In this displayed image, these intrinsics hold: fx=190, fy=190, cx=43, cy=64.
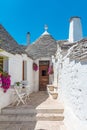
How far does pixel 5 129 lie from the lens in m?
7.01

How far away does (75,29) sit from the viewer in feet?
28.2

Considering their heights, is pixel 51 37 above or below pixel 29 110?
above

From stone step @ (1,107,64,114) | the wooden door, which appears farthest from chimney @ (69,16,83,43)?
the wooden door

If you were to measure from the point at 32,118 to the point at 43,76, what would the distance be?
822 centimetres

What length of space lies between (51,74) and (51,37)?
13.4 feet

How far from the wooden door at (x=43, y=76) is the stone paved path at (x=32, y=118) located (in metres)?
7.12

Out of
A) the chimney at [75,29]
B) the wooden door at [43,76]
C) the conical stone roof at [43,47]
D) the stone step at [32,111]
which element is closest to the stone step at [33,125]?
the stone step at [32,111]

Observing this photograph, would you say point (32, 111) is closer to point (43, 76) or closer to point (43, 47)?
point (43, 76)

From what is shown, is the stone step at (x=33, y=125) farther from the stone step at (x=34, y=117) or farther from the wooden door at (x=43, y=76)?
the wooden door at (x=43, y=76)

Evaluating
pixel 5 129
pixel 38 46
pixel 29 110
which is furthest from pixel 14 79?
pixel 38 46

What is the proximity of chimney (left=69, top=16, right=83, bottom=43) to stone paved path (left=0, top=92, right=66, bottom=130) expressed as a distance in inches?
126

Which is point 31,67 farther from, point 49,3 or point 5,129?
point 5,129

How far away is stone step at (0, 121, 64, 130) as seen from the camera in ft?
23.4

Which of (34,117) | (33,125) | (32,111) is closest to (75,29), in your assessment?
(32,111)
